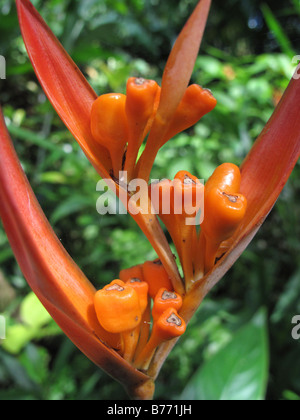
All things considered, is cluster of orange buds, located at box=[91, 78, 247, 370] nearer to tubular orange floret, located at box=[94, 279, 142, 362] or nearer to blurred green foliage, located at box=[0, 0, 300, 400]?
tubular orange floret, located at box=[94, 279, 142, 362]

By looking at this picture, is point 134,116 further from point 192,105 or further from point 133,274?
point 133,274

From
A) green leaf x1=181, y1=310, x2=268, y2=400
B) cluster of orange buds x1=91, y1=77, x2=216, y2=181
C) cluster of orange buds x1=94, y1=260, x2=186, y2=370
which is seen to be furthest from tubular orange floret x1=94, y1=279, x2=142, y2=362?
green leaf x1=181, y1=310, x2=268, y2=400

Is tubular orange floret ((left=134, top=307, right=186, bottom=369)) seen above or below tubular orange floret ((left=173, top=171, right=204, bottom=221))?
below

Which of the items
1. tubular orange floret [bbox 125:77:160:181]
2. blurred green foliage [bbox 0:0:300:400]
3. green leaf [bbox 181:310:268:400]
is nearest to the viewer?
tubular orange floret [bbox 125:77:160:181]

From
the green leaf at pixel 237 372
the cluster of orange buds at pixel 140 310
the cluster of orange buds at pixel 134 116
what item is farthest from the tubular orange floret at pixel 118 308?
the green leaf at pixel 237 372

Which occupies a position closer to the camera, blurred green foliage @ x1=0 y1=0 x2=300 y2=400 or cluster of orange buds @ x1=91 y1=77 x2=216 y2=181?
cluster of orange buds @ x1=91 y1=77 x2=216 y2=181

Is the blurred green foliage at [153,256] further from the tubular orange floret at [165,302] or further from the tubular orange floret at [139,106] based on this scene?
the tubular orange floret at [139,106]

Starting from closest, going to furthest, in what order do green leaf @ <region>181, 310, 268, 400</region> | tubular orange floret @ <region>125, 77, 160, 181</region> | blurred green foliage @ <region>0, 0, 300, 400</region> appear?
tubular orange floret @ <region>125, 77, 160, 181</region> < green leaf @ <region>181, 310, 268, 400</region> < blurred green foliage @ <region>0, 0, 300, 400</region>

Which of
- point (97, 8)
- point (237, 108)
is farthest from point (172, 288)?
point (97, 8)

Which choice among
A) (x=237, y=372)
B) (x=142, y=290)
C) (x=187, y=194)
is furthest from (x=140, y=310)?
(x=237, y=372)

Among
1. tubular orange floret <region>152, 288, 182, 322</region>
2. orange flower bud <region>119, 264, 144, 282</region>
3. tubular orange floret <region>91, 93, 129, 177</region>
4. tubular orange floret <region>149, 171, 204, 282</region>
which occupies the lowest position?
orange flower bud <region>119, 264, 144, 282</region>
